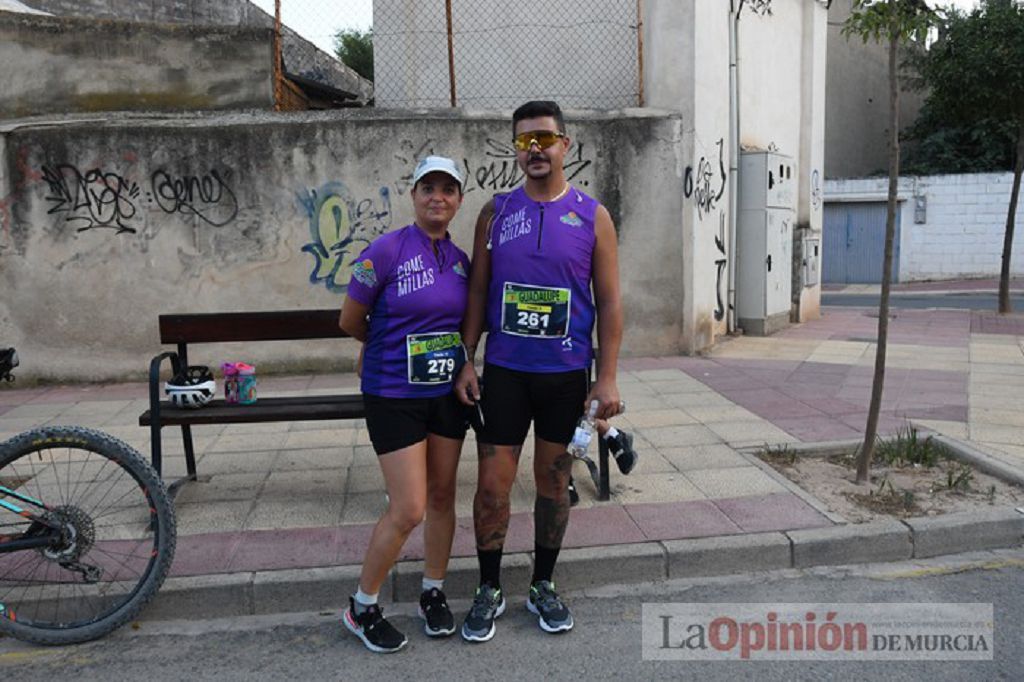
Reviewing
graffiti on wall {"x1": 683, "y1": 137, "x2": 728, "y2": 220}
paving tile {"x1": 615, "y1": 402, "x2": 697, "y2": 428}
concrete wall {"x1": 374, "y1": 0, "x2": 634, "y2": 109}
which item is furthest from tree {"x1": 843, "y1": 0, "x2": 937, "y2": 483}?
concrete wall {"x1": 374, "y1": 0, "x2": 634, "y2": 109}

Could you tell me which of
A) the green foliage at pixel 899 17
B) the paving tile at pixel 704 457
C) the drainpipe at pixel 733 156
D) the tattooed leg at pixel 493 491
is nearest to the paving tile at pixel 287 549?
the tattooed leg at pixel 493 491

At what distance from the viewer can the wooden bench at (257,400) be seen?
4543 millimetres

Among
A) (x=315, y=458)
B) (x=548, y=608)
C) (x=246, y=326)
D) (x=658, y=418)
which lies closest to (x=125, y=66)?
(x=246, y=326)

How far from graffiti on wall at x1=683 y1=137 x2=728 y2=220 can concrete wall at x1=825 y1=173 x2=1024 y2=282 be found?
44.1ft

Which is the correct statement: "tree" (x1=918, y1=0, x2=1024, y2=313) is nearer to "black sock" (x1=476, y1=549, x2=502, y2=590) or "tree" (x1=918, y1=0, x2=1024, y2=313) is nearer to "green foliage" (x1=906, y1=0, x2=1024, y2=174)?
"green foliage" (x1=906, y1=0, x2=1024, y2=174)

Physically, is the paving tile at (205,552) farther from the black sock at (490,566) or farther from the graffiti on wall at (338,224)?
the graffiti on wall at (338,224)

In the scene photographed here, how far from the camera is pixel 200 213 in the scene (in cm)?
833

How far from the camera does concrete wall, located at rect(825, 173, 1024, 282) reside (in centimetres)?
2123

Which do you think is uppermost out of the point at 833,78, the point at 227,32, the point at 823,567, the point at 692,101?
the point at 833,78

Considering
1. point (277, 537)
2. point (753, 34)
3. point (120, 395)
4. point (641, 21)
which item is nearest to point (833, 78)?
point (753, 34)

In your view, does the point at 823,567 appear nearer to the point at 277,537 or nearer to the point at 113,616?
the point at 277,537

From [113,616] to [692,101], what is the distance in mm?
7459

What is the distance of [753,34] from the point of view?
34.2ft

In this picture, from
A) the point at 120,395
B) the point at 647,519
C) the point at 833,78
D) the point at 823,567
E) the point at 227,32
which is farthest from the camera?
the point at 833,78
